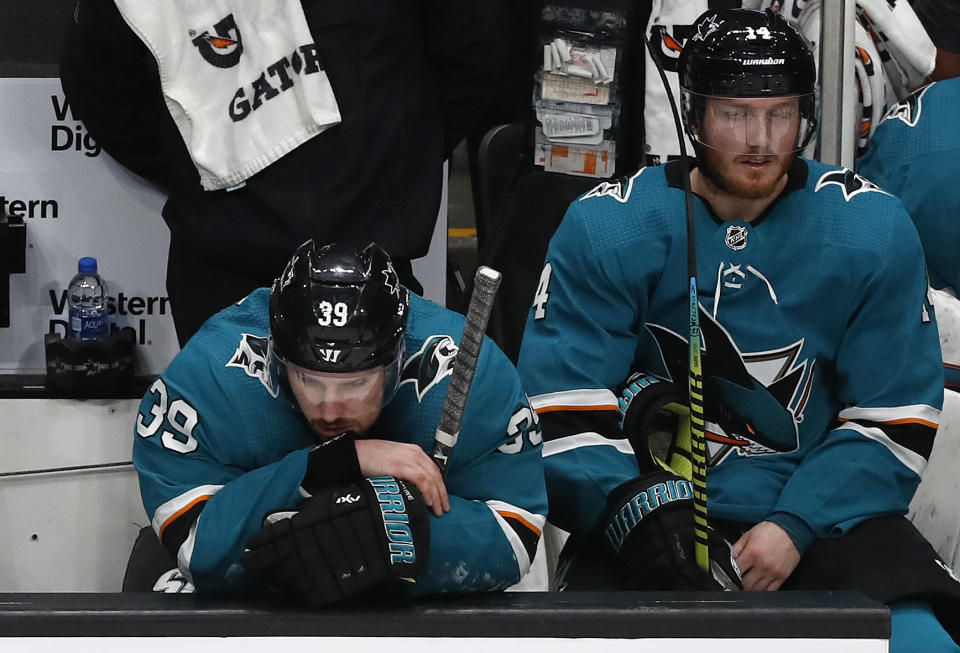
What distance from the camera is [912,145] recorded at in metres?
3.12

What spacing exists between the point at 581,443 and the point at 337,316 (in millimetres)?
628

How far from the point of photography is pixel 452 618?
67.8 inches

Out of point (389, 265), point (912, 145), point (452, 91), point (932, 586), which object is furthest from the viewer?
point (912, 145)

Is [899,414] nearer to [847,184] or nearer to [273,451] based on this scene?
[847,184]

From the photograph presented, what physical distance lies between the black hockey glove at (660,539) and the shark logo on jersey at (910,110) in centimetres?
123

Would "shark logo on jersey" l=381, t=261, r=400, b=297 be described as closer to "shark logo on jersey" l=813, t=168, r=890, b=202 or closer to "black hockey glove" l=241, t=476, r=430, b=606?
"black hockey glove" l=241, t=476, r=430, b=606

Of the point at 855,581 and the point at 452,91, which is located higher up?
the point at 452,91

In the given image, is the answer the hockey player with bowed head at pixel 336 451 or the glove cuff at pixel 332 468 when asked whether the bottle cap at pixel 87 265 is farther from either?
the glove cuff at pixel 332 468

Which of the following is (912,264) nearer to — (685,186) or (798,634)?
(685,186)

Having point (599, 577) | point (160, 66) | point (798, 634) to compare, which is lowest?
point (599, 577)

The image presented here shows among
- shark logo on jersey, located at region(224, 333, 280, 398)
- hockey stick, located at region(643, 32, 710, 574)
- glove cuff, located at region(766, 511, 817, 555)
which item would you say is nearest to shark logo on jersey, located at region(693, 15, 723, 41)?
hockey stick, located at region(643, 32, 710, 574)

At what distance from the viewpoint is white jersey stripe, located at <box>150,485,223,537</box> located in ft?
6.45

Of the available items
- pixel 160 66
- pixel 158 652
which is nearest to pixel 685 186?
pixel 160 66

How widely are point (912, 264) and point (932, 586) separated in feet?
1.75
